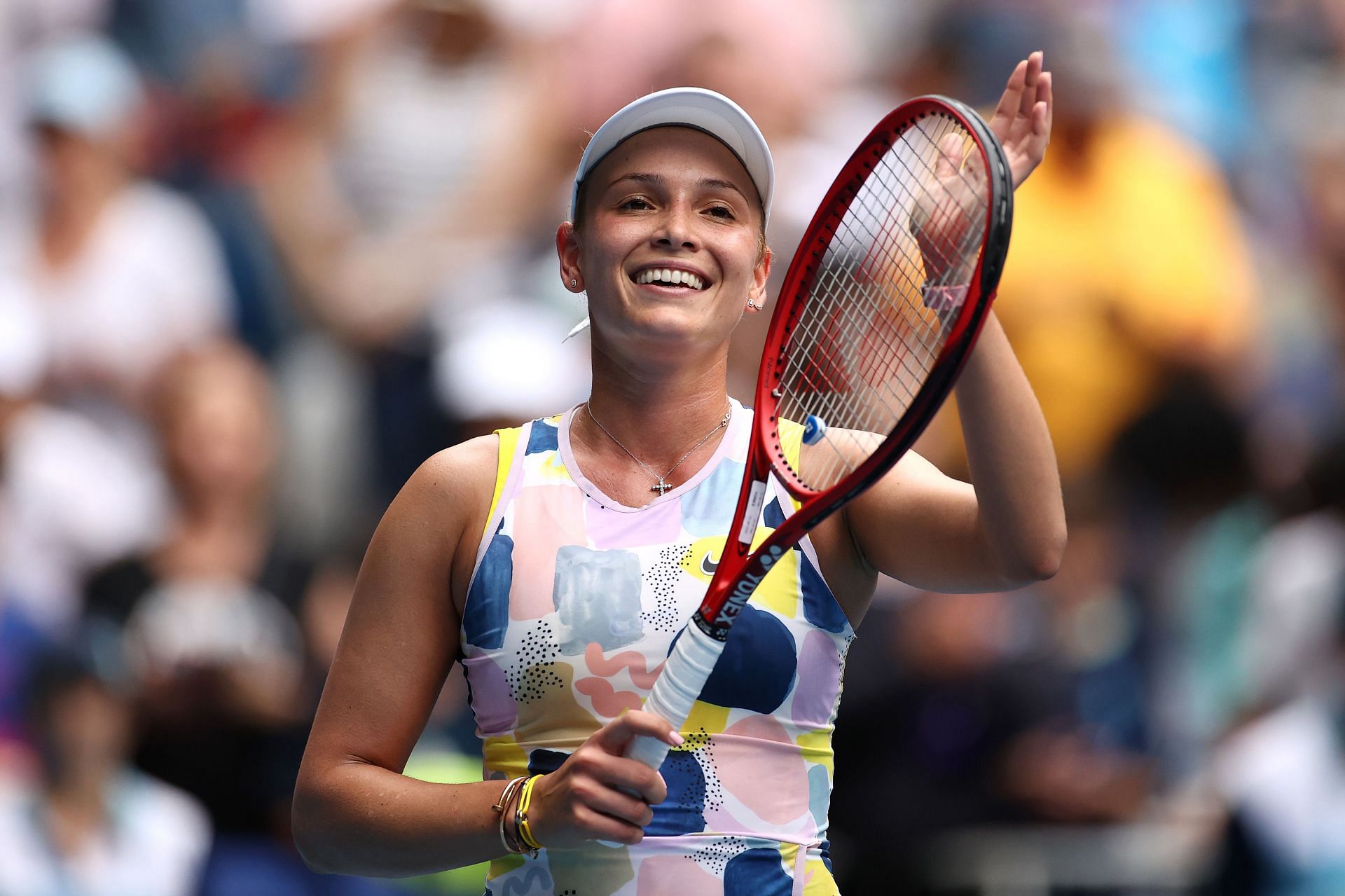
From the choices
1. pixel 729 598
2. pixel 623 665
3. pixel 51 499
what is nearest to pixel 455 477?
pixel 623 665

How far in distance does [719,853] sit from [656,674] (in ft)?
0.86

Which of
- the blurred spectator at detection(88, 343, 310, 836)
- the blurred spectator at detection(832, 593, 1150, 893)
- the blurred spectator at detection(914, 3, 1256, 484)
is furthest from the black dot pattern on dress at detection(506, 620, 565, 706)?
the blurred spectator at detection(914, 3, 1256, 484)

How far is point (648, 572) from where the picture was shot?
8.18 ft

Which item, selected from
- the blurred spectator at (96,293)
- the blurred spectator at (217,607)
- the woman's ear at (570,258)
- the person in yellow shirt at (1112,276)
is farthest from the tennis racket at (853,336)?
the blurred spectator at (96,293)

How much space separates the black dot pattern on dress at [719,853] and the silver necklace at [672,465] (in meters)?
0.51

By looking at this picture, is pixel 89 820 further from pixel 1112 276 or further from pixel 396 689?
pixel 1112 276

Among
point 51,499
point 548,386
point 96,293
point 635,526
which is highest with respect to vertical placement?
point 96,293

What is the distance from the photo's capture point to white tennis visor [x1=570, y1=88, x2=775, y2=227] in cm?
260

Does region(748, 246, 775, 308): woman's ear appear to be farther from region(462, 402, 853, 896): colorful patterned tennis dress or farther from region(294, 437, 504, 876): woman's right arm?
region(294, 437, 504, 876): woman's right arm

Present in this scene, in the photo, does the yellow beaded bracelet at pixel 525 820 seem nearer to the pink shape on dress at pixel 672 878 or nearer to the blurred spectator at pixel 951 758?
the pink shape on dress at pixel 672 878

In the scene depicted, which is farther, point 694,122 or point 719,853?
point 694,122

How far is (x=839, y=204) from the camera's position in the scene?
259 centimetres

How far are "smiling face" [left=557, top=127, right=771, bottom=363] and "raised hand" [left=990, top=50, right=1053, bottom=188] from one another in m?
0.44

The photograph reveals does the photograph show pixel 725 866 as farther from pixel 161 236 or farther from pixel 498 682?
pixel 161 236
